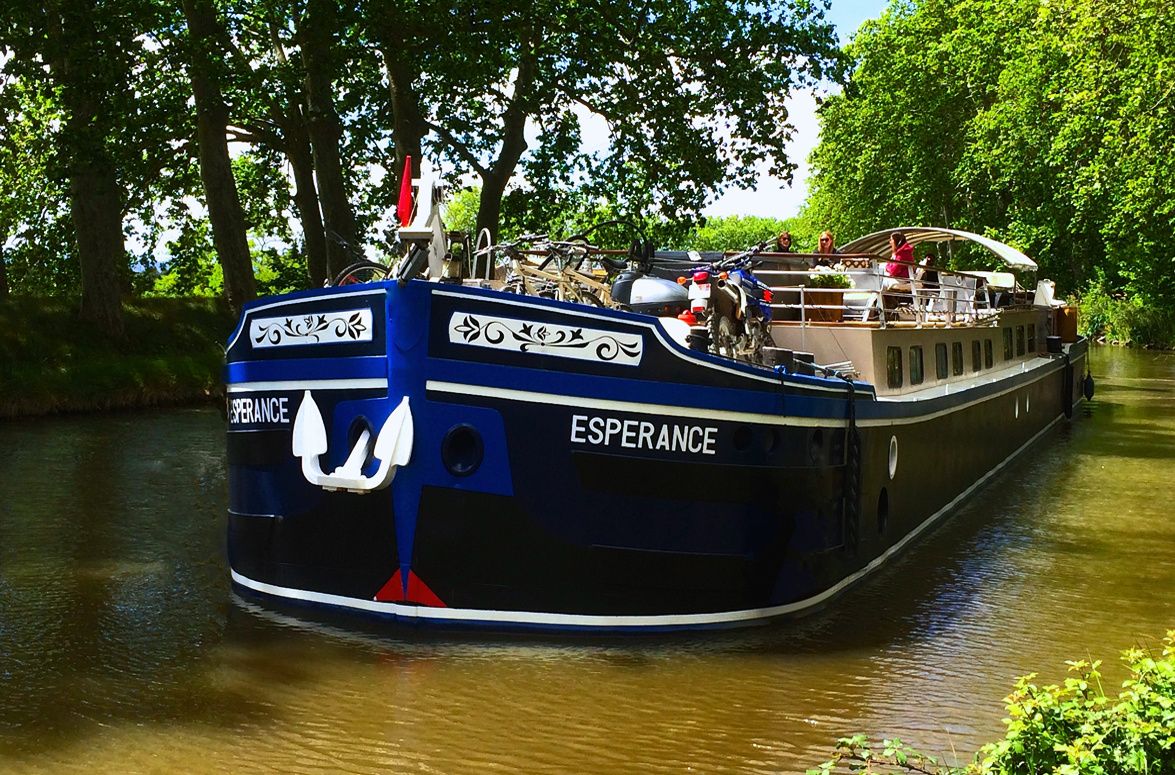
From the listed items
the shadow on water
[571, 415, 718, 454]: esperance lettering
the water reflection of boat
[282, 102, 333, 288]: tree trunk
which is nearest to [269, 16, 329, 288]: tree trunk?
[282, 102, 333, 288]: tree trunk

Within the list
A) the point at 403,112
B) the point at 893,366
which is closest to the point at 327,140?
the point at 403,112

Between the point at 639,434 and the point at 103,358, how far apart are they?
22.2 metres

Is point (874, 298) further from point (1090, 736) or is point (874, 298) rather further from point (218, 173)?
point (218, 173)

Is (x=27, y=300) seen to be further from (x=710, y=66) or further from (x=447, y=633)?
(x=447, y=633)

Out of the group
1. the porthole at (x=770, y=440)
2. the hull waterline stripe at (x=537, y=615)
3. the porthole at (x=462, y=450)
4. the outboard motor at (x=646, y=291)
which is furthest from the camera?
the outboard motor at (x=646, y=291)

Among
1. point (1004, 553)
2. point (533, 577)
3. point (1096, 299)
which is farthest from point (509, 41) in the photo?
point (1096, 299)

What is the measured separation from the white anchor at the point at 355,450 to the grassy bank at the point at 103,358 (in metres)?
18.0

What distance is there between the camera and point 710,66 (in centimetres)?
2842

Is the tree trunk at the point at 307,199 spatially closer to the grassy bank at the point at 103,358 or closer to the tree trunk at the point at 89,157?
the tree trunk at the point at 89,157

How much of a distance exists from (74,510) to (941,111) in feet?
153

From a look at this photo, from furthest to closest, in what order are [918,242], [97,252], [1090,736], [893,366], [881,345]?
[97,252], [918,242], [893,366], [881,345], [1090,736]

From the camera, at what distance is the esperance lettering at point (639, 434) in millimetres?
8758

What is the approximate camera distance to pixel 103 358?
2814 centimetres

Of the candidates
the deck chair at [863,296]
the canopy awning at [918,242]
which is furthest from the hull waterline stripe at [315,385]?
the canopy awning at [918,242]
